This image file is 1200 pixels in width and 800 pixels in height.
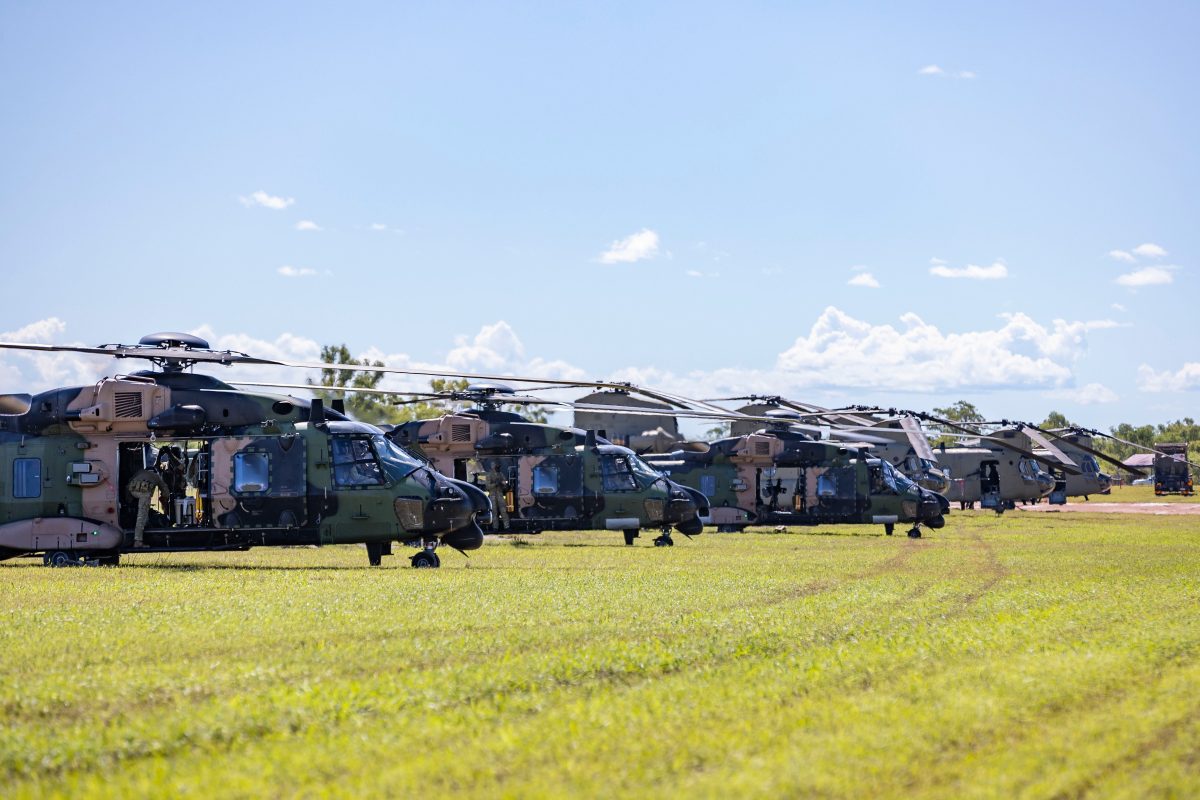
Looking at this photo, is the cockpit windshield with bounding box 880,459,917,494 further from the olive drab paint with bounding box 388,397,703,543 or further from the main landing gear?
the olive drab paint with bounding box 388,397,703,543

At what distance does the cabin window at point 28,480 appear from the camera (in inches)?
793

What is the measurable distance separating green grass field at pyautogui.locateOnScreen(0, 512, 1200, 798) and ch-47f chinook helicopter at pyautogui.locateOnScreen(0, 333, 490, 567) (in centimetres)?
423

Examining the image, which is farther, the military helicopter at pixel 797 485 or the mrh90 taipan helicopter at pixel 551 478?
the military helicopter at pixel 797 485

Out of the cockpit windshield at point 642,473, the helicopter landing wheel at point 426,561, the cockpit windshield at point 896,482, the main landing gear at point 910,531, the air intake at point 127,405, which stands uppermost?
the air intake at point 127,405

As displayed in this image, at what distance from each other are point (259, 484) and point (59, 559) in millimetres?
3299

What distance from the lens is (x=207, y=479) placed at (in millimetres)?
20281

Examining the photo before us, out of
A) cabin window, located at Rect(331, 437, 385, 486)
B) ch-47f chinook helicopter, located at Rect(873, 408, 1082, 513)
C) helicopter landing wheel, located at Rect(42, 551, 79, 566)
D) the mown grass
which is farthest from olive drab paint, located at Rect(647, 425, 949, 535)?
the mown grass

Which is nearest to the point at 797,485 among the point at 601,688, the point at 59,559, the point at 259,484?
the point at 259,484

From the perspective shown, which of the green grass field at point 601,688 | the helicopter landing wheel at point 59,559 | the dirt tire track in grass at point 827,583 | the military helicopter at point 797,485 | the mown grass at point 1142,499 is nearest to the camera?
the green grass field at point 601,688

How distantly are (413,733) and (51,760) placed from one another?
180 cm

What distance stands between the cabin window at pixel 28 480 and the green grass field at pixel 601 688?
468 cm

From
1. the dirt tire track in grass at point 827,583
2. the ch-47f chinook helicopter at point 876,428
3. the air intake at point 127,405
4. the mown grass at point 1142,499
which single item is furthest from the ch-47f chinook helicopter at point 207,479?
the mown grass at point 1142,499

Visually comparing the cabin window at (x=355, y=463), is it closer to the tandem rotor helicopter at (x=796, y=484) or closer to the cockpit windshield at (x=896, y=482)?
the tandem rotor helicopter at (x=796, y=484)

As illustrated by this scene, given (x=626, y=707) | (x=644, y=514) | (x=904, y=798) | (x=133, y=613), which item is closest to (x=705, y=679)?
(x=626, y=707)
